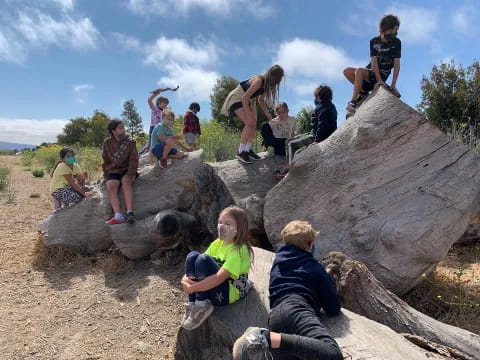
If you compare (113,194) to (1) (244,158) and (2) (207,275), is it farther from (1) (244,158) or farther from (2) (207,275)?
(2) (207,275)

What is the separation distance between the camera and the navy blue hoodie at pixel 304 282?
233 cm

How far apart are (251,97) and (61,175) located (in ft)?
A: 10.0

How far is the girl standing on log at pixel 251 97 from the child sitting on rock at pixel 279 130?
0.59ft

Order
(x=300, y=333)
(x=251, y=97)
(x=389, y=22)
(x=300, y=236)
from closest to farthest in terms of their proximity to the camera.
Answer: (x=300, y=333) < (x=300, y=236) < (x=389, y=22) < (x=251, y=97)

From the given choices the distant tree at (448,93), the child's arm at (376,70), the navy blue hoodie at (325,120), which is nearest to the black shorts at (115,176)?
the navy blue hoodie at (325,120)

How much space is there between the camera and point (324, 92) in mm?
4574

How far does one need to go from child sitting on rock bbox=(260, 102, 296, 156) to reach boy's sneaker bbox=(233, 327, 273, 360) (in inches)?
146

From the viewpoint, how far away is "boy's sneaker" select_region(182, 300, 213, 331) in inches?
100

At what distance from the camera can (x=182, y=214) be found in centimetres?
507

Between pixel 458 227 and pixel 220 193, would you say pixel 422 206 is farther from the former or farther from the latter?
pixel 220 193

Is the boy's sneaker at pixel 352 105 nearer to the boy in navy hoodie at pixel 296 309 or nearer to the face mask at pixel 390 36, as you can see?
the face mask at pixel 390 36

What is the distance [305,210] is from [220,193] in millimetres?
1297

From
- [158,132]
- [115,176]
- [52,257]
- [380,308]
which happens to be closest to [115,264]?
[52,257]

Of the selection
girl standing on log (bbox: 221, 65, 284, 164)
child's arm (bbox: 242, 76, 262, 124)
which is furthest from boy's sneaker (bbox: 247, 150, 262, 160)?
child's arm (bbox: 242, 76, 262, 124)
